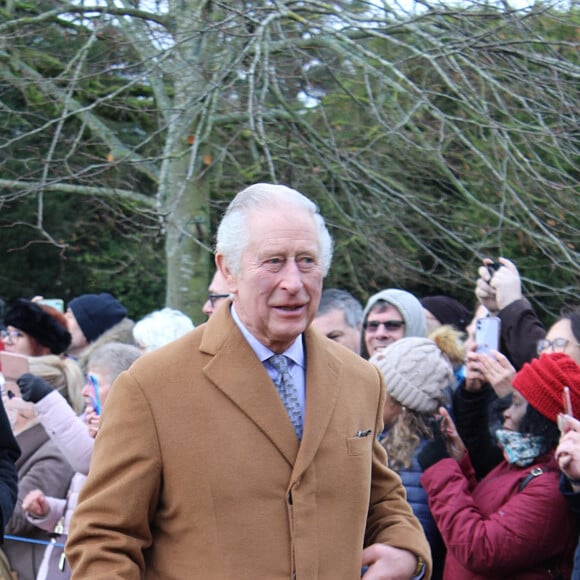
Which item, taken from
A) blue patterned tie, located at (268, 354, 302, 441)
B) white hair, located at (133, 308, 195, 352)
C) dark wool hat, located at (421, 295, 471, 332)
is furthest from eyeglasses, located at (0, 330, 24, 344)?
blue patterned tie, located at (268, 354, 302, 441)

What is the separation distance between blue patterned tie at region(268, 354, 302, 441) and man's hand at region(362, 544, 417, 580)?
41cm

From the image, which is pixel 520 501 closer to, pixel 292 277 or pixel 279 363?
pixel 279 363

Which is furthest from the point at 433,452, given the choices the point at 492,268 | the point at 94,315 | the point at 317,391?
the point at 94,315

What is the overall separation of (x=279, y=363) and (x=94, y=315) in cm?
401

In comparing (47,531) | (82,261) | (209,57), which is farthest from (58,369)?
(82,261)

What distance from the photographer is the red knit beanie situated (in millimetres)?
3473

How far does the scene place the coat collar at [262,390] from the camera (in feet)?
7.73

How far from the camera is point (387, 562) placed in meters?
2.54

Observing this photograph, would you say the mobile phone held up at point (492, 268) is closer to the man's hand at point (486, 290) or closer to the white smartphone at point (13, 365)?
the man's hand at point (486, 290)

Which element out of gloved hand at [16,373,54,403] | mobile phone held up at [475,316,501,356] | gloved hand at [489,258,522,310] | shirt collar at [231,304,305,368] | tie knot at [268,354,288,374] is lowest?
gloved hand at [16,373,54,403]

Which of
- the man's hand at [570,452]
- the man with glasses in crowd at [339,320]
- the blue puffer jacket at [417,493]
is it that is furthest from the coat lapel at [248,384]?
the man with glasses in crowd at [339,320]

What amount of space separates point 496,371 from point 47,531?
223 centimetres

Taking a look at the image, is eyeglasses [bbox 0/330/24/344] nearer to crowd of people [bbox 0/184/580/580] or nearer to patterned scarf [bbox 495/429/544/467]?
crowd of people [bbox 0/184/580/580]

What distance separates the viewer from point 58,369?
16.8 ft
